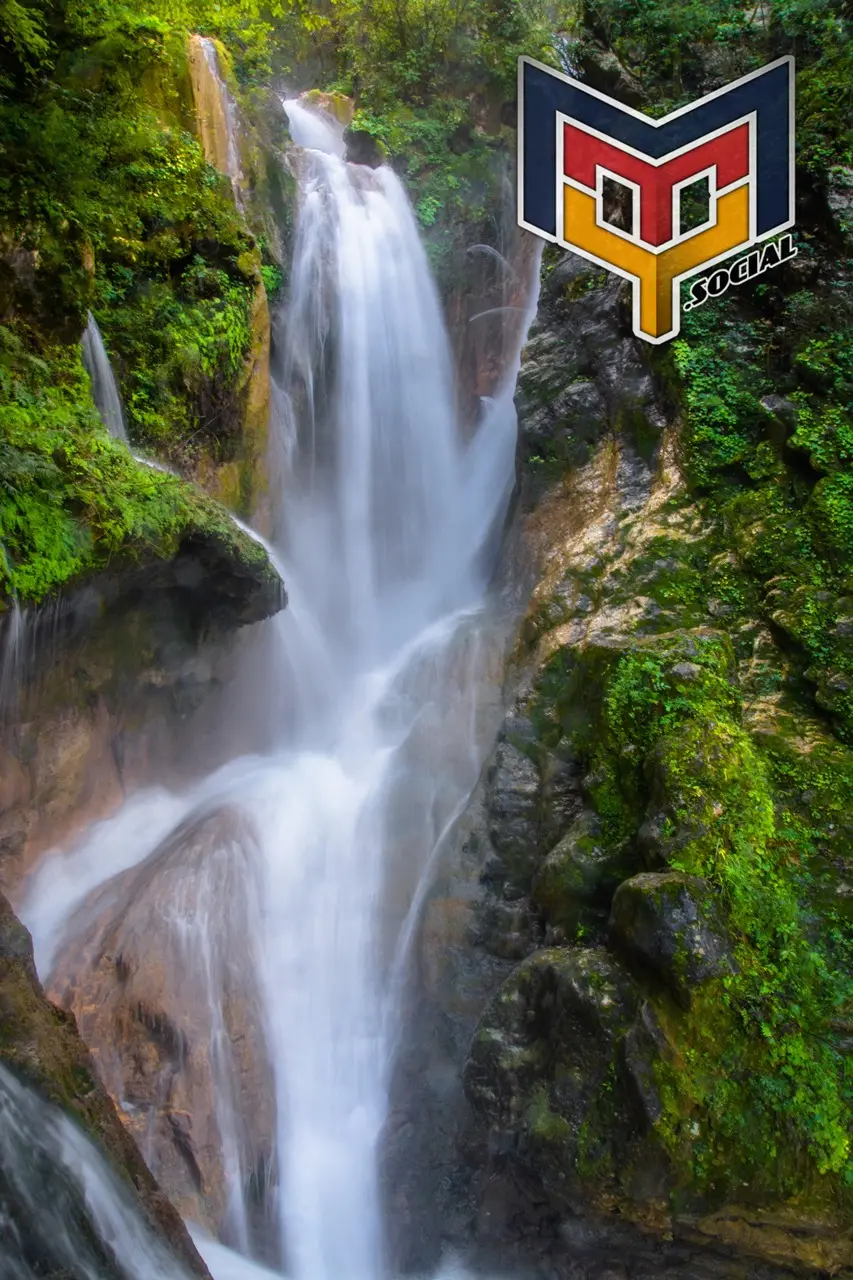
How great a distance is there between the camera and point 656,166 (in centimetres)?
718

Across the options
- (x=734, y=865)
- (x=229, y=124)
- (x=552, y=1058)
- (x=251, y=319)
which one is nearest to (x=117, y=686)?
(x=251, y=319)

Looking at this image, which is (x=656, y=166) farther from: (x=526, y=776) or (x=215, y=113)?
(x=215, y=113)

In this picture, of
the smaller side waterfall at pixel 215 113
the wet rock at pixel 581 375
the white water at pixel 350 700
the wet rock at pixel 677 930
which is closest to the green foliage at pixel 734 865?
the wet rock at pixel 677 930

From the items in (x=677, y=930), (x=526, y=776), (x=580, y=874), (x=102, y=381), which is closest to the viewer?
(x=677, y=930)

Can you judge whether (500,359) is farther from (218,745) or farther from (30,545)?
(30,545)

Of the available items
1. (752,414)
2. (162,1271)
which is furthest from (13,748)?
(752,414)

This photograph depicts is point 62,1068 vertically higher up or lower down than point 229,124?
lower down

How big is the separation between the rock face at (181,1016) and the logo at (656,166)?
6.90m

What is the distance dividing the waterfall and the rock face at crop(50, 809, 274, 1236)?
15.0 ft

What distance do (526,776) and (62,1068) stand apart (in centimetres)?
423

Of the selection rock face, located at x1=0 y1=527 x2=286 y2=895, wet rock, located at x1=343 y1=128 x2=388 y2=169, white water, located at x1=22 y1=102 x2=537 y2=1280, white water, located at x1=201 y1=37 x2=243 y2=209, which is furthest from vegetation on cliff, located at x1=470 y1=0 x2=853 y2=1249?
wet rock, located at x1=343 y1=128 x2=388 y2=169

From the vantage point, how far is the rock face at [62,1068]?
13.5ft

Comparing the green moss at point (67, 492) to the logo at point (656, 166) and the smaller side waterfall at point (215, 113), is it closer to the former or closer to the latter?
the logo at point (656, 166)

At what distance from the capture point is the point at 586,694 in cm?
698
